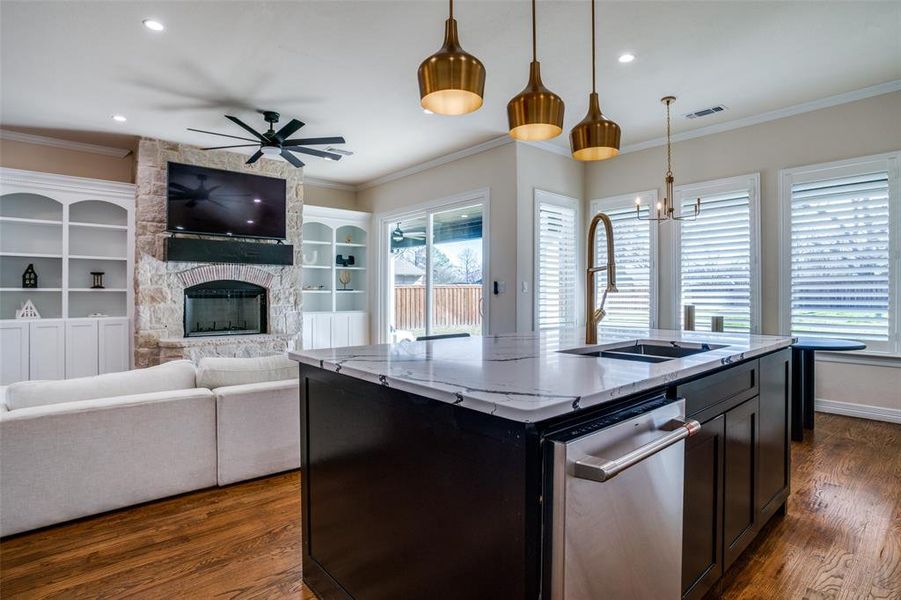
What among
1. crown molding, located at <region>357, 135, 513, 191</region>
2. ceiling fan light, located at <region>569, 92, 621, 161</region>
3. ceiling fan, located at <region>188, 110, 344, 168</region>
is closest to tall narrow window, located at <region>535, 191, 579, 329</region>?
crown molding, located at <region>357, 135, 513, 191</region>

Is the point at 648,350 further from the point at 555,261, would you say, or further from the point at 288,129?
the point at 288,129

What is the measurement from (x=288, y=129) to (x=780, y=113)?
15.0 ft

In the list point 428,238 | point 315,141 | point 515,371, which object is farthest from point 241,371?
point 428,238

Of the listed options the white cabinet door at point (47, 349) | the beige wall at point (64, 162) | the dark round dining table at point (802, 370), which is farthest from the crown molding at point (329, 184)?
the dark round dining table at point (802, 370)

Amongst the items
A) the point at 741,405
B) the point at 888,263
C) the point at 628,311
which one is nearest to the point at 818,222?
the point at 888,263

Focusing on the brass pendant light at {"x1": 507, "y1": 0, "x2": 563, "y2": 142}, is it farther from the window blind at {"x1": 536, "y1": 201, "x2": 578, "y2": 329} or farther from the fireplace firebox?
the fireplace firebox

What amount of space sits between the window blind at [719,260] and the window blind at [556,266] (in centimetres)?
121

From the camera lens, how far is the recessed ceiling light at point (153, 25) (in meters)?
2.99

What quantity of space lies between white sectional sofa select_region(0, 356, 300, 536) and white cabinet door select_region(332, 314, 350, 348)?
13.1 feet

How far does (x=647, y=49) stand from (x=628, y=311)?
3.00 metres

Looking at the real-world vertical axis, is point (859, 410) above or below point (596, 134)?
below

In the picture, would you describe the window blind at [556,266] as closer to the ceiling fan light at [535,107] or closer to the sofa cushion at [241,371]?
the sofa cushion at [241,371]

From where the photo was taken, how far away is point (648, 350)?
2359 mm

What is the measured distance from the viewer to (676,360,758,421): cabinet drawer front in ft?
4.86
